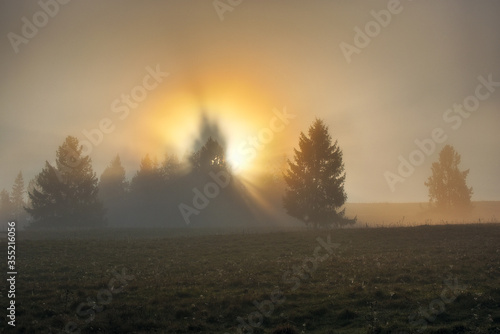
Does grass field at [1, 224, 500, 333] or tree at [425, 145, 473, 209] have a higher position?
tree at [425, 145, 473, 209]

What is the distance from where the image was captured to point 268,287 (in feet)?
59.0

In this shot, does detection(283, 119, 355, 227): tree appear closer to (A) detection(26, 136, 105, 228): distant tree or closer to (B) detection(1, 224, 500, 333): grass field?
(B) detection(1, 224, 500, 333): grass field

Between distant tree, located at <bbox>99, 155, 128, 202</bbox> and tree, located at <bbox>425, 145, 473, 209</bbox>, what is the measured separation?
83.4m

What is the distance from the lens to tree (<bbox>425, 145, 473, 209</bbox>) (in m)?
77.9

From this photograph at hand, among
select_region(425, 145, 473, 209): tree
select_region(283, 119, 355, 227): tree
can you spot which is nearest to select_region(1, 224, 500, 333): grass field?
select_region(283, 119, 355, 227): tree

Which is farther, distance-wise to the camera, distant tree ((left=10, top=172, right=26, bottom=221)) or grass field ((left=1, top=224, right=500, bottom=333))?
distant tree ((left=10, top=172, right=26, bottom=221))

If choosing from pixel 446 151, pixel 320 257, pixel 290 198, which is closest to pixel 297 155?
pixel 290 198

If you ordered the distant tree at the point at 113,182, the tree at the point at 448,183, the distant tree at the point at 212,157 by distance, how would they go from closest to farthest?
1. the tree at the point at 448,183
2. the distant tree at the point at 212,157
3. the distant tree at the point at 113,182

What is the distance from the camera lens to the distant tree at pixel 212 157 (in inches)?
3472

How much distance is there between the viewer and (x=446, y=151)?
271 feet

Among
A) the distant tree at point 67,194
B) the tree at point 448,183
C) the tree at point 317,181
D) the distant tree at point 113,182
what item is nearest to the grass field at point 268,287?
the tree at point 317,181

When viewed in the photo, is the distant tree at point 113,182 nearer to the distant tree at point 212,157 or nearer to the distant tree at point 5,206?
the distant tree at point 212,157

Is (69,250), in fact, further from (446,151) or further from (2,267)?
(446,151)

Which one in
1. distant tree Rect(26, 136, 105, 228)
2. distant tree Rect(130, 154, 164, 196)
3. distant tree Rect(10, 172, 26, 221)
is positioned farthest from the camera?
distant tree Rect(10, 172, 26, 221)
